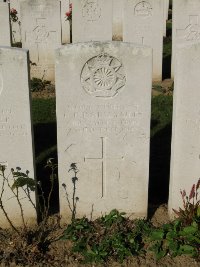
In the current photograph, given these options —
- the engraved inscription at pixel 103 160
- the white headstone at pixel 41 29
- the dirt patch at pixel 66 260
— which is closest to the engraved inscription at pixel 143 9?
the white headstone at pixel 41 29

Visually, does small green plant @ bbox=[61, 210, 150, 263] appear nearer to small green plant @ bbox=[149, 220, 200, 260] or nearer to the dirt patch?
the dirt patch

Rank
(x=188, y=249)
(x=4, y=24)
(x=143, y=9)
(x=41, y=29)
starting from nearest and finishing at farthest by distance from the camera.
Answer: (x=188, y=249) < (x=4, y=24) < (x=143, y=9) < (x=41, y=29)

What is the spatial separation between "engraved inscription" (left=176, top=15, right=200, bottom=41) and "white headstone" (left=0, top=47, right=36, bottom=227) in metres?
5.55

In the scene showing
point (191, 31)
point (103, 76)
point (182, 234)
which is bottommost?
point (182, 234)

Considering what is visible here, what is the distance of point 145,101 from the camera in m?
4.50

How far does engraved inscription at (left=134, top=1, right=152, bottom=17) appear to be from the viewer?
9336 mm

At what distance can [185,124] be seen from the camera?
4.55m

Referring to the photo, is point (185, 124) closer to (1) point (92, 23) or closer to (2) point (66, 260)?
(2) point (66, 260)

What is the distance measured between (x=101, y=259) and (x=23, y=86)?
1.78m

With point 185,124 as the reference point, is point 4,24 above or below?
above

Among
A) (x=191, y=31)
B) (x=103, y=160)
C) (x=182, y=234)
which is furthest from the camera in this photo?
(x=191, y=31)

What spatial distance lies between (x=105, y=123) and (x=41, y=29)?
555 cm

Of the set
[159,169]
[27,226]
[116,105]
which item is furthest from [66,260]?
[159,169]

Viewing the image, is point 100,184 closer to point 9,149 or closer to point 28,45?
point 9,149
